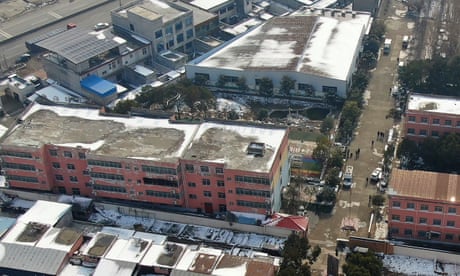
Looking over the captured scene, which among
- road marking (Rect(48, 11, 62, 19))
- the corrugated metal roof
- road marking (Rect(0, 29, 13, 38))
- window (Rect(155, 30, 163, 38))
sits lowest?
road marking (Rect(0, 29, 13, 38))

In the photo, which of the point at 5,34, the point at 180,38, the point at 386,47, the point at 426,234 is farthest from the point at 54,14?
the point at 426,234

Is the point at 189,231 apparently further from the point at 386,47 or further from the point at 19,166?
the point at 386,47

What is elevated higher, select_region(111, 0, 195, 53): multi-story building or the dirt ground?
select_region(111, 0, 195, 53): multi-story building

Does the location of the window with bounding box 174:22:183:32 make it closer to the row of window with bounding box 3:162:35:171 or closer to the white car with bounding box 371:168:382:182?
the row of window with bounding box 3:162:35:171

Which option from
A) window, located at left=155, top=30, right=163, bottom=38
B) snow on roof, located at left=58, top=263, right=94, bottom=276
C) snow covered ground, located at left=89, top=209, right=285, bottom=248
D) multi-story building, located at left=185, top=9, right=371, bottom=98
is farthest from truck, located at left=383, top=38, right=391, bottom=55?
snow on roof, located at left=58, top=263, right=94, bottom=276

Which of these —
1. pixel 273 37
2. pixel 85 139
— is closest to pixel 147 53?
pixel 273 37

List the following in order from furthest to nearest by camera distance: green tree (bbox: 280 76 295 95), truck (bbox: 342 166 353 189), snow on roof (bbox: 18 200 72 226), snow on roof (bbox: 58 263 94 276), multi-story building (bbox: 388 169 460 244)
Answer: green tree (bbox: 280 76 295 95), truck (bbox: 342 166 353 189), snow on roof (bbox: 18 200 72 226), multi-story building (bbox: 388 169 460 244), snow on roof (bbox: 58 263 94 276)

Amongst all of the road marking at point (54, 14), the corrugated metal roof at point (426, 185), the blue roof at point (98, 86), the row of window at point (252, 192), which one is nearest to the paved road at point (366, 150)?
the corrugated metal roof at point (426, 185)
